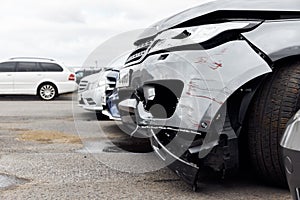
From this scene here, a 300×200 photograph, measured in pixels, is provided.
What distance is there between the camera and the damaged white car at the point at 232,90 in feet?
9.39

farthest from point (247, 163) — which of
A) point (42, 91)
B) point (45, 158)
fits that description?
point (42, 91)

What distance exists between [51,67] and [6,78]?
5.26ft

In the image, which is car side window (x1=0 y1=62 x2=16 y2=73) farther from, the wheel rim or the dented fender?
the dented fender

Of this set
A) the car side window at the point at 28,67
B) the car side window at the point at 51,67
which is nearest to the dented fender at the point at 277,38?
the car side window at the point at 51,67

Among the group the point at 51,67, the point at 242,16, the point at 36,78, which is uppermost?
the point at 242,16

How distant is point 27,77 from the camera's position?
14.5 meters

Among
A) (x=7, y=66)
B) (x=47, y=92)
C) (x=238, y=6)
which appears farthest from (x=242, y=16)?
(x=7, y=66)

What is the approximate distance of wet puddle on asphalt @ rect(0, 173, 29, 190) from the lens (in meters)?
3.37

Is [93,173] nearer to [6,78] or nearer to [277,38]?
[277,38]

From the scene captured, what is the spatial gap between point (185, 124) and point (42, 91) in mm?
12353

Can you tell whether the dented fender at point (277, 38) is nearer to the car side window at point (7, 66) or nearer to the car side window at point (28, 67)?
the car side window at point (28, 67)

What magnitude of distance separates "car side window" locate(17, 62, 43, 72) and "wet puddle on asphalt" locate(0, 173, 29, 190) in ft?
37.4

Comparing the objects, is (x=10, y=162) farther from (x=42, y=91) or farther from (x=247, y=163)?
(x=42, y=91)

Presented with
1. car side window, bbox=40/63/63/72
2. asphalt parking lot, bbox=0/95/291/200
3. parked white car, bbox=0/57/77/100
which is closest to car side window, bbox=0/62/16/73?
parked white car, bbox=0/57/77/100
